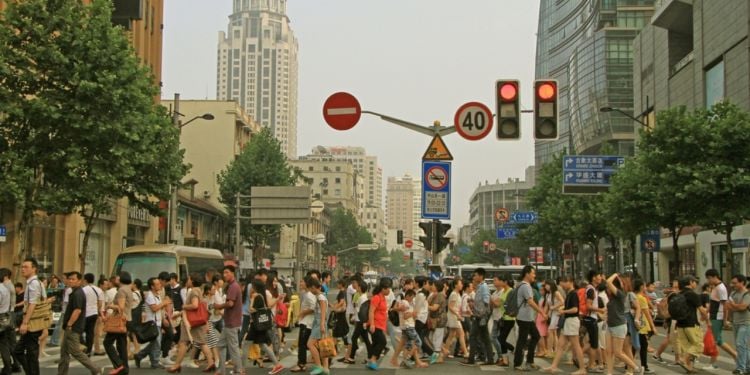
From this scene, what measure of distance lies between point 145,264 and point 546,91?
754 inches

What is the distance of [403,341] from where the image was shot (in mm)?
16141

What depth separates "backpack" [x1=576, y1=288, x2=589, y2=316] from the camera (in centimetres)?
1520

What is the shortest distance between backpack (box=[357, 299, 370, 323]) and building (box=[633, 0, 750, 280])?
21501 millimetres

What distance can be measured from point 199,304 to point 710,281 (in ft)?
33.0

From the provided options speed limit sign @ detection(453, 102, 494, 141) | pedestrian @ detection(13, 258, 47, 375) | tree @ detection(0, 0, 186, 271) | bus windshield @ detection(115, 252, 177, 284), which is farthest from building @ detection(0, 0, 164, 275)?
speed limit sign @ detection(453, 102, 494, 141)

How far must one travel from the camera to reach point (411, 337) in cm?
1595

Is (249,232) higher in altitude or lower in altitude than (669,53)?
lower

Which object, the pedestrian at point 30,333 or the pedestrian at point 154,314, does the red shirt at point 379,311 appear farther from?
the pedestrian at point 30,333

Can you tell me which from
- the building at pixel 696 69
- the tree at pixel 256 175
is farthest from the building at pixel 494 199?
the tree at pixel 256 175

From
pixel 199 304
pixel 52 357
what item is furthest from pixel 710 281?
Answer: pixel 52 357

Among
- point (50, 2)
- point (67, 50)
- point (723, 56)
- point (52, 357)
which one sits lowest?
point (52, 357)

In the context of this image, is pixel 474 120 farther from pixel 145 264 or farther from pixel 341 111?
pixel 145 264

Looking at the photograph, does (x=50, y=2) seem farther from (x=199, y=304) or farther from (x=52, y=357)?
(x=199, y=304)

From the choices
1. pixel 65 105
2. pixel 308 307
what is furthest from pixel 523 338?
pixel 65 105
